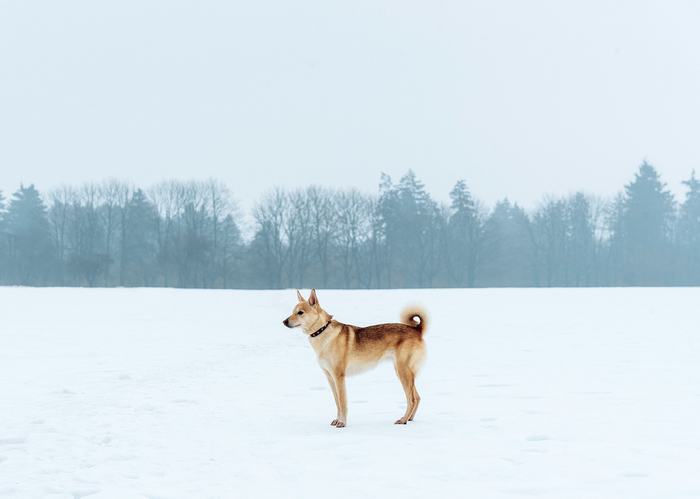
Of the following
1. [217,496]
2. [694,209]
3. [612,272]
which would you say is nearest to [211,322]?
[217,496]

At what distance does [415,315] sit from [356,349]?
2.68 feet

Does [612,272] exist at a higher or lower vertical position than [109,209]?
lower

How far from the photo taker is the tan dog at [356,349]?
5.82 meters

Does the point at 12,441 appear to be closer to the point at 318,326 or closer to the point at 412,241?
the point at 318,326

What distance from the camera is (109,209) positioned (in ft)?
217

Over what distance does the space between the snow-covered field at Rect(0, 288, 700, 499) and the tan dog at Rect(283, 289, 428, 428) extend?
36 centimetres

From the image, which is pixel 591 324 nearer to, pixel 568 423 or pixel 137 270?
pixel 568 423

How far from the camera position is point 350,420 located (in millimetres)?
6273

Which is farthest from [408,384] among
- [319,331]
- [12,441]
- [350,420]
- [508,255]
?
[508,255]

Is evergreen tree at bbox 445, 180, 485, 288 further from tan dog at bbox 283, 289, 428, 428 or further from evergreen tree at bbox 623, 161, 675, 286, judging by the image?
tan dog at bbox 283, 289, 428, 428

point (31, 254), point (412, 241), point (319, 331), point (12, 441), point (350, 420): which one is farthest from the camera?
point (412, 241)

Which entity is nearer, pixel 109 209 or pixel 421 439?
pixel 421 439

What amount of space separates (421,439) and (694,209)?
269 feet

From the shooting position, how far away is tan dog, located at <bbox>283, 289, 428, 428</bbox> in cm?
582
